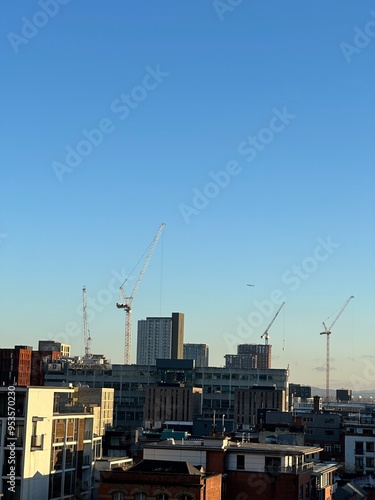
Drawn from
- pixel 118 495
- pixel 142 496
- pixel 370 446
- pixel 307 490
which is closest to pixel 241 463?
pixel 307 490

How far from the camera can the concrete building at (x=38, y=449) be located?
6106 centimetres

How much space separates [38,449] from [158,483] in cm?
1323

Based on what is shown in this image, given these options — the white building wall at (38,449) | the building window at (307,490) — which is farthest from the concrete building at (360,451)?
the white building wall at (38,449)

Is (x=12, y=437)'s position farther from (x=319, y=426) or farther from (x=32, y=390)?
(x=319, y=426)

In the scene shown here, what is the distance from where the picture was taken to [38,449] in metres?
62.8

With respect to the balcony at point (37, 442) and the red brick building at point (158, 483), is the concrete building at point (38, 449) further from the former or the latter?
the red brick building at point (158, 483)

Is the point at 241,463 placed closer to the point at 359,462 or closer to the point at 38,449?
the point at 38,449

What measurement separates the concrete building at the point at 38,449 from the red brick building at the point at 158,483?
9.20 meters

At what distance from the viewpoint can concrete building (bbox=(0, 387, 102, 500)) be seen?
6106 cm

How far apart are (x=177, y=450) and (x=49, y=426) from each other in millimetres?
10638

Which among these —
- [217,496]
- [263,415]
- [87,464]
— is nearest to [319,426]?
[263,415]

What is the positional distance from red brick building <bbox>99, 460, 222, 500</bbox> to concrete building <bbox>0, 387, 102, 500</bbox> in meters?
9.20

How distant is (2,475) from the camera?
61.0 metres

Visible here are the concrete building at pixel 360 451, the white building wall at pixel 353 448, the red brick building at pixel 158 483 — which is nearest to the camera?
the red brick building at pixel 158 483
